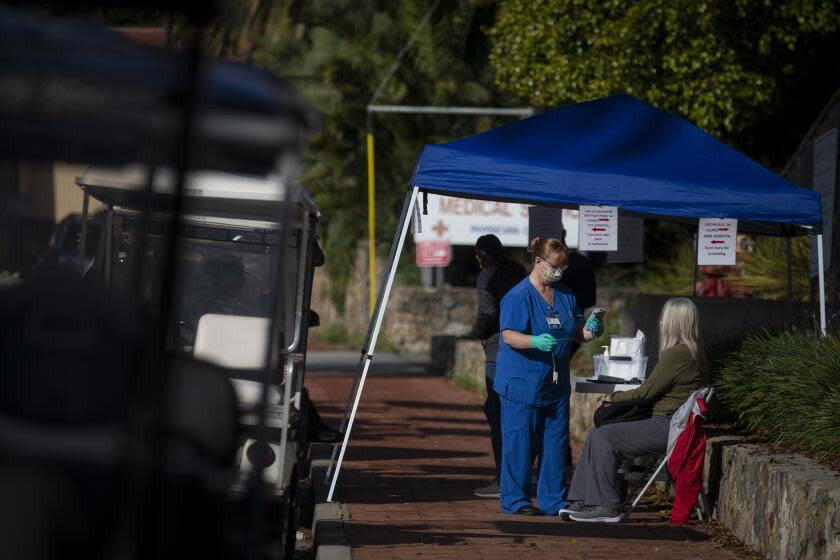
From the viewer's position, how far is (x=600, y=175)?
31.4 ft

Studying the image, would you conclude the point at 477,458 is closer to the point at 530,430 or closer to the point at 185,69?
the point at 530,430

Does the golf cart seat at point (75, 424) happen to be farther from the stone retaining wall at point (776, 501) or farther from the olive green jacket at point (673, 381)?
the olive green jacket at point (673, 381)

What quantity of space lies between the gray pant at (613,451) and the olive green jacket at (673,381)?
16 cm

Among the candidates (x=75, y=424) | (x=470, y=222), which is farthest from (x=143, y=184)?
(x=470, y=222)

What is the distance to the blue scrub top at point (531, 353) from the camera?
919 cm

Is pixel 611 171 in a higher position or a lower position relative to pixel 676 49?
lower

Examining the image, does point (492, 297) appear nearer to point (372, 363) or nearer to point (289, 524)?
point (289, 524)

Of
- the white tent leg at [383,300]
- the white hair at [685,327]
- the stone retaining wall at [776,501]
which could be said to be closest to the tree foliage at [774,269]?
the white hair at [685,327]

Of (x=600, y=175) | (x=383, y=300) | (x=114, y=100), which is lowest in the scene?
(x=383, y=300)

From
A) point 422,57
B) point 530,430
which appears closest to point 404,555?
point 530,430

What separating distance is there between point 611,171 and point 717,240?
1037mm

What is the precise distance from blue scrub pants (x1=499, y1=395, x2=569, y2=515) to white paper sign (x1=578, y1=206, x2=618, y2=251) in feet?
4.28

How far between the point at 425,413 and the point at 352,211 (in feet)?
48.6

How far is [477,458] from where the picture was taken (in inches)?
483
